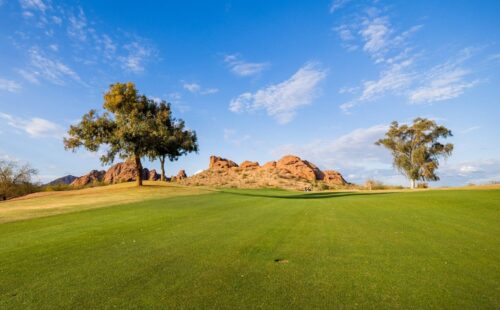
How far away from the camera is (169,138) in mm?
39562

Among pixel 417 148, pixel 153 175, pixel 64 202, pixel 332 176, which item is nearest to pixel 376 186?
pixel 417 148

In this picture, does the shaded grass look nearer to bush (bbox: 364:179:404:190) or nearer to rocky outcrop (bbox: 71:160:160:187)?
bush (bbox: 364:179:404:190)

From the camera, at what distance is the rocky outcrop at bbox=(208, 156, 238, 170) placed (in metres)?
96.8

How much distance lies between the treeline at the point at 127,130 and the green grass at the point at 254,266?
82.3 feet

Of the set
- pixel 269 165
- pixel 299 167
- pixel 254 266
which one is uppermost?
pixel 269 165

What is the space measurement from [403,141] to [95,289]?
65.4m

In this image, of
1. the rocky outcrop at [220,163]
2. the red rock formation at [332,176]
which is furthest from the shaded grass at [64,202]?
the red rock formation at [332,176]

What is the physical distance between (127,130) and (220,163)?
64153 mm

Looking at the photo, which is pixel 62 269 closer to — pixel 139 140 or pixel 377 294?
pixel 377 294

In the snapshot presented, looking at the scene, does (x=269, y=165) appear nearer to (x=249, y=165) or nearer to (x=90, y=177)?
(x=249, y=165)

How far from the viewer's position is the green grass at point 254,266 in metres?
5.16

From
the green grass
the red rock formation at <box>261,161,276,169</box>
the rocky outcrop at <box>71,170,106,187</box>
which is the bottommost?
the green grass

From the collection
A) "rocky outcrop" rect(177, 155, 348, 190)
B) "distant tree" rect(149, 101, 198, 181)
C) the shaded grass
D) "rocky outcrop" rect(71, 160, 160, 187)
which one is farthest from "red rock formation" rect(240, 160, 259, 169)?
the shaded grass

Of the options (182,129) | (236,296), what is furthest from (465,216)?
(182,129)
